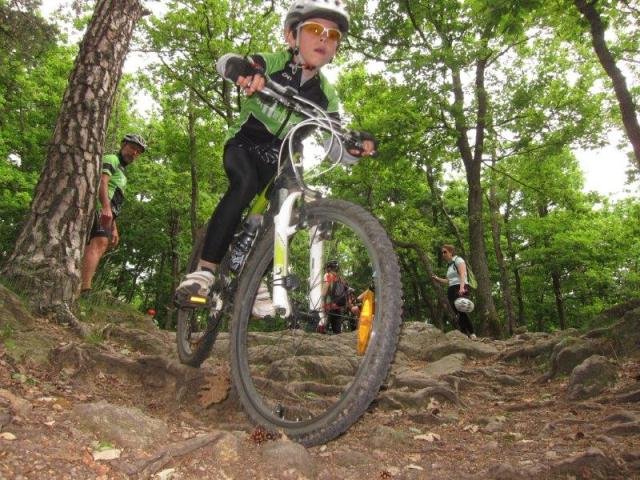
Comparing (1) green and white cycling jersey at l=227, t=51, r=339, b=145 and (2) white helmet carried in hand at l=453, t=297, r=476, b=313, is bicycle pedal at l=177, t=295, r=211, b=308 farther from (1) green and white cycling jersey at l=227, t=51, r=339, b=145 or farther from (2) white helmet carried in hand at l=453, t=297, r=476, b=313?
(2) white helmet carried in hand at l=453, t=297, r=476, b=313

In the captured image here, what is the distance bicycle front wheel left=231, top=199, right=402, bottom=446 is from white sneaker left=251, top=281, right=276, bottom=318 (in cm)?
4

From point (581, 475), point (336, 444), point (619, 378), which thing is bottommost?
point (336, 444)

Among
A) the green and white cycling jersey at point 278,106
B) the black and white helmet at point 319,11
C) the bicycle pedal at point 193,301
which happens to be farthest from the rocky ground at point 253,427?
the black and white helmet at point 319,11

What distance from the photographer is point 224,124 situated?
21.9 meters

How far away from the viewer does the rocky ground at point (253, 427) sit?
209 cm

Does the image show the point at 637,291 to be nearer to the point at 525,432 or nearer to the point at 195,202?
the point at 195,202

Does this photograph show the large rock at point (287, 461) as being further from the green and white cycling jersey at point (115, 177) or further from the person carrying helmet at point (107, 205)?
the green and white cycling jersey at point (115, 177)

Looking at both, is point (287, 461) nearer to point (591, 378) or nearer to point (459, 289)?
point (591, 378)

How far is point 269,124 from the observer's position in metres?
3.71

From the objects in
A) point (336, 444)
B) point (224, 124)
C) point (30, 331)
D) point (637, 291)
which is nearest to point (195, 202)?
point (224, 124)

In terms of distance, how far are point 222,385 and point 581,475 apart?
243 centimetres

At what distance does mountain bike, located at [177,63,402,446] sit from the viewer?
2.37m

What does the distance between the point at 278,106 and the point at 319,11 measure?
0.77 metres

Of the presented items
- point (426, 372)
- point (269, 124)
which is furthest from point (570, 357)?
point (269, 124)
